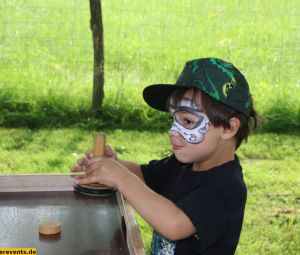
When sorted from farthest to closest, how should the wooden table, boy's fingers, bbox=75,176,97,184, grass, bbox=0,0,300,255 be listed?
grass, bbox=0,0,300,255 < boy's fingers, bbox=75,176,97,184 < the wooden table

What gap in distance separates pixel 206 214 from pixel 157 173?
492mm

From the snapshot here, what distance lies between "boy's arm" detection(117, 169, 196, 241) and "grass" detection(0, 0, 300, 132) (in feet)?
12.5

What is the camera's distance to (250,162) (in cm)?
470

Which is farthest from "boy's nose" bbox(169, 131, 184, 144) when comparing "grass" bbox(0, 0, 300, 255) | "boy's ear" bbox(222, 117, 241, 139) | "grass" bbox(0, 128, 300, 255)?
"grass" bbox(0, 0, 300, 255)

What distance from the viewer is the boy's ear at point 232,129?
166cm

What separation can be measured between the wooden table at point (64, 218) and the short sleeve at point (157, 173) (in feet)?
0.76

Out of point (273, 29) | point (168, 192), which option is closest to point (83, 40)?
point (273, 29)

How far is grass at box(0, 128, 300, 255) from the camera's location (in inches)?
140

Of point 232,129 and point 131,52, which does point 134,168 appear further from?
point 131,52

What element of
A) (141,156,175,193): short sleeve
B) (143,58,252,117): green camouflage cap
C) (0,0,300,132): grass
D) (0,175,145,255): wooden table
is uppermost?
(143,58,252,117): green camouflage cap

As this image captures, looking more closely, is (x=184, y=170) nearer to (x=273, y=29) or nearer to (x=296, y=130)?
(x=296, y=130)

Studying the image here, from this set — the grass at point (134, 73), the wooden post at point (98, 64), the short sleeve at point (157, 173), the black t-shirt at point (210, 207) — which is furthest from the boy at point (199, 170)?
the wooden post at point (98, 64)

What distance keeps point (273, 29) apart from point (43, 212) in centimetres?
531

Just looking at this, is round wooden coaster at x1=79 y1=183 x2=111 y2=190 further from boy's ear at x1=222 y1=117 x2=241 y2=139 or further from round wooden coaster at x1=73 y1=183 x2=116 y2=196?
boy's ear at x1=222 y1=117 x2=241 y2=139
